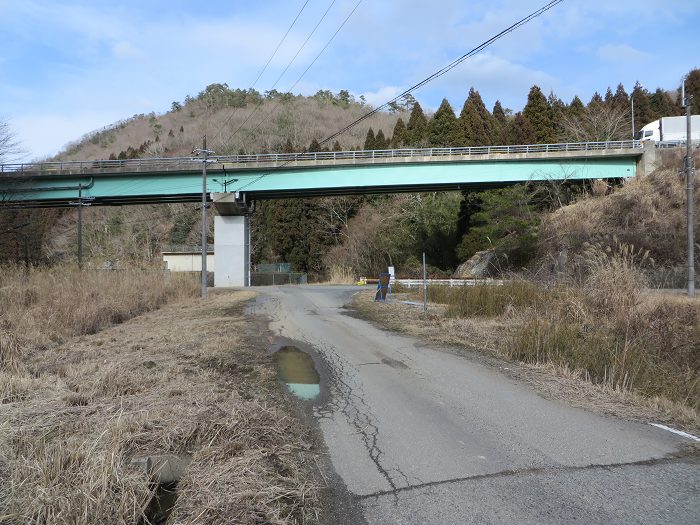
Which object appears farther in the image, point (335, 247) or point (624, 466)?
point (335, 247)

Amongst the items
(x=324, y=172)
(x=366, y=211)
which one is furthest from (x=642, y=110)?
(x=324, y=172)

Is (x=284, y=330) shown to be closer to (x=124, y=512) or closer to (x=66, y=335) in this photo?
(x=66, y=335)

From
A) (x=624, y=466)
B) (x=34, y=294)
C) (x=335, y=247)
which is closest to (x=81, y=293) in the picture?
(x=34, y=294)

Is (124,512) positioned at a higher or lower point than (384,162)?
lower

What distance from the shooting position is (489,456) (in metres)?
4.85

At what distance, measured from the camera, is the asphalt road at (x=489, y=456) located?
3.80 m

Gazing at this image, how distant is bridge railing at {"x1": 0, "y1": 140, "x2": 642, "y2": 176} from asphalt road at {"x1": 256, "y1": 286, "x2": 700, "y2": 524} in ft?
120

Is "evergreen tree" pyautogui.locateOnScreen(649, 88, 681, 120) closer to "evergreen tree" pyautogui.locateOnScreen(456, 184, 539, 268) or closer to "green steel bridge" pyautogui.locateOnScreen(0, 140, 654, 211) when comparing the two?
"green steel bridge" pyautogui.locateOnScreen(0, 140, 654, 211)

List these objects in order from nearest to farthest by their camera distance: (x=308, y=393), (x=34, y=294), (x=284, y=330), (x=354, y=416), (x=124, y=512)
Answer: (x=124, y=512) → (x=354, y=416) → (x=308, y=393) → (x=284, y=330) → (x=34, y=294)

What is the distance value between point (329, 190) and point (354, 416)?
39.7m

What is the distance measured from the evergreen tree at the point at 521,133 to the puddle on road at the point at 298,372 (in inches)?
2119

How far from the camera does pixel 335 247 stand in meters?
61.1

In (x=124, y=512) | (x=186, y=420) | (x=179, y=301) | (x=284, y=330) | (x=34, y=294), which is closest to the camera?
(x=124, y=512)

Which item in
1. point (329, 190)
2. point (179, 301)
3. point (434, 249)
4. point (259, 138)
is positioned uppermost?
point (259, 138)
